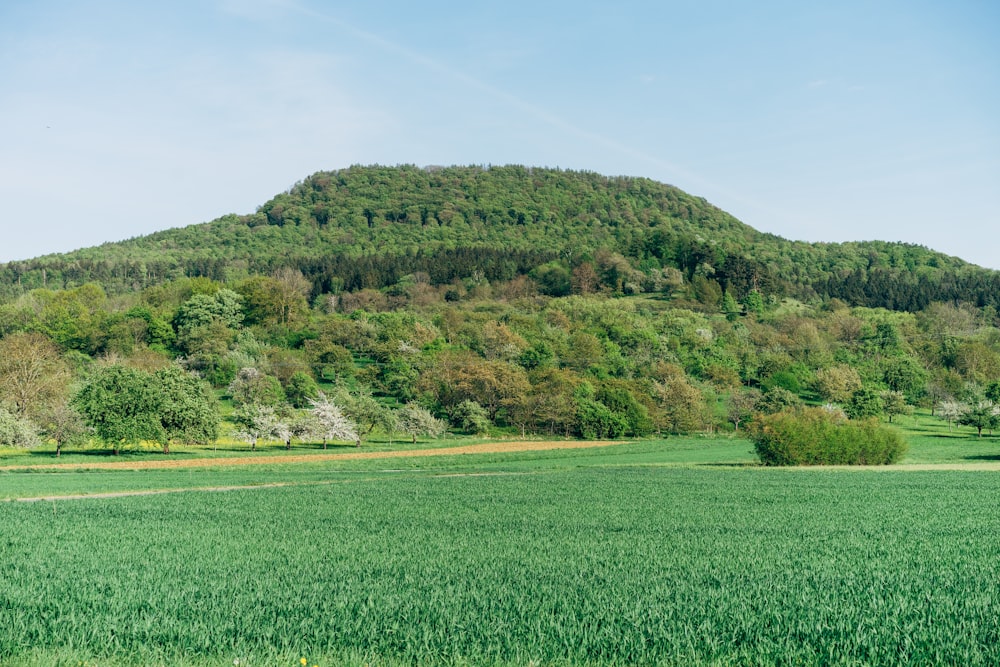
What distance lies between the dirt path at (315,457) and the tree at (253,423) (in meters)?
10.8

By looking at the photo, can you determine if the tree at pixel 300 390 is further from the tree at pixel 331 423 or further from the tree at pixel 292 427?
the tree at pixel 331 423

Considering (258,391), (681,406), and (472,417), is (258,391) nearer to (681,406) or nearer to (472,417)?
(472,417)

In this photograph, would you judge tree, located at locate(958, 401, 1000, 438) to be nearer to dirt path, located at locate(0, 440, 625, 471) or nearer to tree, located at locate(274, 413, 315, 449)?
dirt path, located at locate(0, 440, 625, 471)

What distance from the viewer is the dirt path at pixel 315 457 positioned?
5225 cm

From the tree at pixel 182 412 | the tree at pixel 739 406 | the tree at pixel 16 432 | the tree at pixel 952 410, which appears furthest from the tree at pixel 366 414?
the tree at pixel 952 410

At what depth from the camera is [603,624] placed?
10.6 metres

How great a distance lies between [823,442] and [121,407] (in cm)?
5558

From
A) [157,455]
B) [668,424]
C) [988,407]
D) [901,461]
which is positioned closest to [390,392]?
[668,424]

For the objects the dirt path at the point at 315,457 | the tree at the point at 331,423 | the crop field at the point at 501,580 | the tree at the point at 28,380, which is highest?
the tree at the point at 28,380

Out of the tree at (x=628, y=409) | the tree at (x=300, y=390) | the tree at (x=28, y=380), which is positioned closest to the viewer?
the tree at (x=28, y=380)

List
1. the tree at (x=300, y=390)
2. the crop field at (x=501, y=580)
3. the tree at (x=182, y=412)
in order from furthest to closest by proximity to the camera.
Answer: the tree at (x=300, y=390) → the tree at (x=182, y=412) → the crop field at (x=501, y=580)

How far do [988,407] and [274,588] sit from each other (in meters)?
100

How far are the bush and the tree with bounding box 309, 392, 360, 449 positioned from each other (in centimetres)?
4134

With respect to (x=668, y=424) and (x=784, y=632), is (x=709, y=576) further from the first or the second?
(x=668, y=424)
